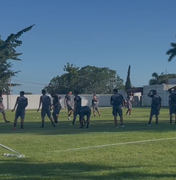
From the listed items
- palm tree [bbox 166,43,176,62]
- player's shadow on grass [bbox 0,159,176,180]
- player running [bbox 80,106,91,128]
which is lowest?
player's shadow on grass [bbox 0,159,176,180]

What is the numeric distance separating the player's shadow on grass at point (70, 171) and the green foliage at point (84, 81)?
211ft

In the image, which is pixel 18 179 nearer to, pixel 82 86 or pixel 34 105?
A: pixel 34 105

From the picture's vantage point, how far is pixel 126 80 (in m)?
80.2

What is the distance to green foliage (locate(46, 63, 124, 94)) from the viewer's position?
7412cm

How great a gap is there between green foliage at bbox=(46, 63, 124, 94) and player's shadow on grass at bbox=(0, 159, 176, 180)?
64.5 meters

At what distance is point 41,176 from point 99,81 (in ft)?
241

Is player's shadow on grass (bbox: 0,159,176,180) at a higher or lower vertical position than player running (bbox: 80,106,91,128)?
lower

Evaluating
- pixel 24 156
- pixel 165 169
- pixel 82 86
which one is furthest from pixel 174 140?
pixel 82 86

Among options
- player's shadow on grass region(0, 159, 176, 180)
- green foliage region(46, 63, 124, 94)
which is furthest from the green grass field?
green foliage region(46, 63, 124, 94)

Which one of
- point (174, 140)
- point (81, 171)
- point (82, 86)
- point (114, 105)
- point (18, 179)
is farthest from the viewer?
point (82, 86)

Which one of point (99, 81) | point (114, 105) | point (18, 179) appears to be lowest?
point (18, 179)

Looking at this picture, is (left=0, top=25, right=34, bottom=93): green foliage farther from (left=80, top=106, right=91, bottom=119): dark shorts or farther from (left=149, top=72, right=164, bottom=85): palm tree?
(left=149, top=72, right=164, bottom=85): palm tree

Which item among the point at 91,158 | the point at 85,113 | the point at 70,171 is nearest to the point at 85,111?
the point at 85,113

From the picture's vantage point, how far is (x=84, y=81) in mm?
77250
